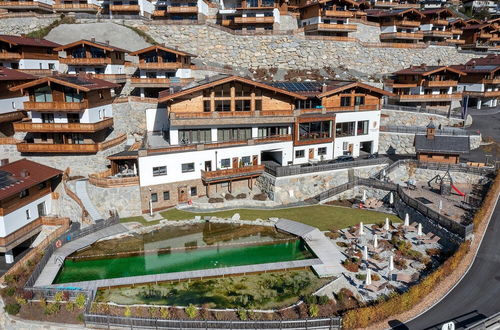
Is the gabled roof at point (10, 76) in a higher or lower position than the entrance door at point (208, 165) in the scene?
higher

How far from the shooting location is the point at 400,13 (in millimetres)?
77250

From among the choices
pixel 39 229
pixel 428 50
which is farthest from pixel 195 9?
pixel 39 229

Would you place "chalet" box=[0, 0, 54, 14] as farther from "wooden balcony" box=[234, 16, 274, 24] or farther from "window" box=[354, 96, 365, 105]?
"window" box=[354, 96, 365, 105]

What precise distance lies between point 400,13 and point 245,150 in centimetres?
5312

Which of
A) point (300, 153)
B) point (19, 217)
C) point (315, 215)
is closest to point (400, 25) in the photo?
point (300, 153)

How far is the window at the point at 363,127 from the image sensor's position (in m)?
50.5

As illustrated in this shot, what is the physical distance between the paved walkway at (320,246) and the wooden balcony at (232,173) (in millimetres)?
7424

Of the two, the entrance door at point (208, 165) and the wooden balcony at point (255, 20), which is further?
the wooden balcony at point (255, 20)

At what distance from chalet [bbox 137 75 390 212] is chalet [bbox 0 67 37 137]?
48.7 ft

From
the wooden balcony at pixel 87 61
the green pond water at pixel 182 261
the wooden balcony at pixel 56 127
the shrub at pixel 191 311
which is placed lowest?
the green pond water at pixel 182 261

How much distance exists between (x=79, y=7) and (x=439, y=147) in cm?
7149

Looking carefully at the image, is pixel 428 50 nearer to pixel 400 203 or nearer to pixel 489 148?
pixel 489 148

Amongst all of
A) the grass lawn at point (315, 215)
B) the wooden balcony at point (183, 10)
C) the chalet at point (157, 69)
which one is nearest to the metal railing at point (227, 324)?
the grass lawn at point (315, 215)

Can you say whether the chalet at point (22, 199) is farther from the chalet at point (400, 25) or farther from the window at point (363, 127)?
the chalet at point (400, 25)
